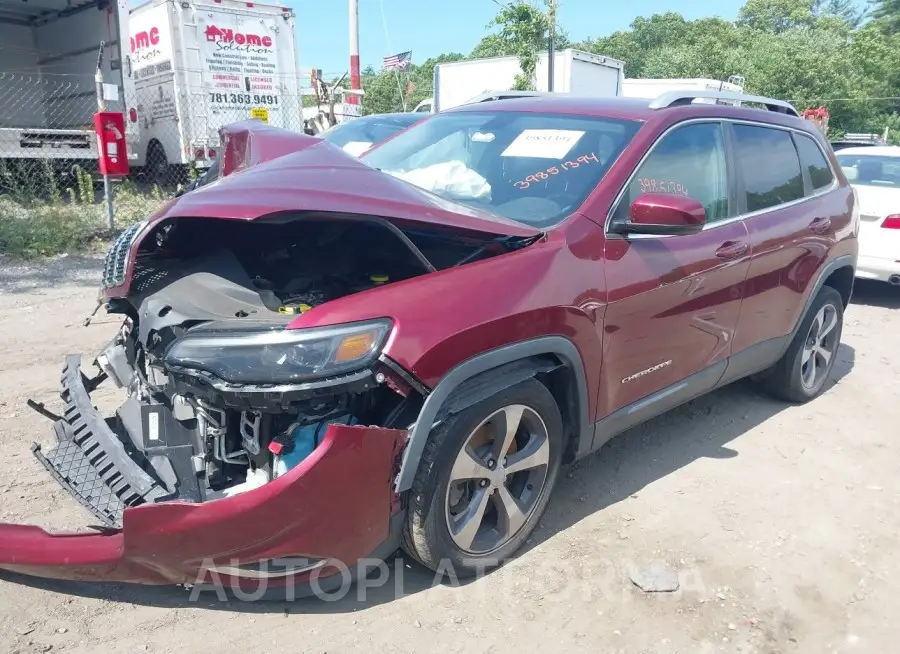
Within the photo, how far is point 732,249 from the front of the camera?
369cm

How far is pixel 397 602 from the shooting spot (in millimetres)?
2727

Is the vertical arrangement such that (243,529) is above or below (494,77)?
below

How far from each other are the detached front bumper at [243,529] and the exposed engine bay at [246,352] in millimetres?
120

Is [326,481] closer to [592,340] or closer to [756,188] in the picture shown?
[592,340]

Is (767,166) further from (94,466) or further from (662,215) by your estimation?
(94,466)

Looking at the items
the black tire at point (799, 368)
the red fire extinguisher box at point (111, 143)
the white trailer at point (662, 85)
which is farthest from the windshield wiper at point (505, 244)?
the white trailer at point (662, 85)

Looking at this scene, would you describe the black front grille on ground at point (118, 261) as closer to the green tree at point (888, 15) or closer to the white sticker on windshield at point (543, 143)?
the white sticker on windshield at point (543, 143)

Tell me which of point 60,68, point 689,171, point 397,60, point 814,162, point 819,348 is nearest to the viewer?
point 689,171

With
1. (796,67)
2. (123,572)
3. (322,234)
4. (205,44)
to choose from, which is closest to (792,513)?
(322,234)

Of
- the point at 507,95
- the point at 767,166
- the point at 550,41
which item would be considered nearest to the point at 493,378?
the point at 507,95

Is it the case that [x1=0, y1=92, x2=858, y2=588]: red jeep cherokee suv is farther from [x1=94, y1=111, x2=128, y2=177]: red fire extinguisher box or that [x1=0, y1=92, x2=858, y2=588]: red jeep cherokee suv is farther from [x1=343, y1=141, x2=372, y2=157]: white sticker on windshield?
[x1=94, y1=111, x2=128, y2=177]: red fire extinguisher box

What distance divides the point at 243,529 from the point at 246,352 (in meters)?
0.53

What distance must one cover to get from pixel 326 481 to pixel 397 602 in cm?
71

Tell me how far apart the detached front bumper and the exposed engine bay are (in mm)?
120
